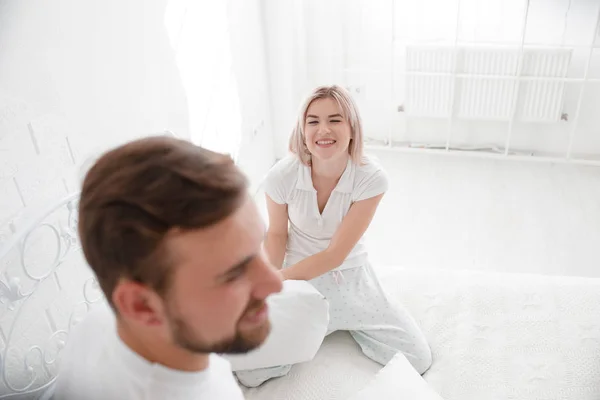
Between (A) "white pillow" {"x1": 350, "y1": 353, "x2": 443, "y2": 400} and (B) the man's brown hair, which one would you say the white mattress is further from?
(B) the man's brown hair

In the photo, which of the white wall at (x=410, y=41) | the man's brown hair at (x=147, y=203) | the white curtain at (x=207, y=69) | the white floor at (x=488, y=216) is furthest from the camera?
the white wall at (x=410, y=41)

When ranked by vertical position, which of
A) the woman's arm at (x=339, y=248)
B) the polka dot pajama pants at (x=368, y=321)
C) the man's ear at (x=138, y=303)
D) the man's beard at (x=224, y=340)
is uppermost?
the man's ear at (x=138, y=303)

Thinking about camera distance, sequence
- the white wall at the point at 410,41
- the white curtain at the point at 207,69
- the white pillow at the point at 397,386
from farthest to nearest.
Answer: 1. the white wall at the point at 410,41
2. the white curtain at the point at 207,69
3. the white pillow at the point at 397,386

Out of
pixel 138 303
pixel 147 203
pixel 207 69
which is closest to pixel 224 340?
pixel 138 303

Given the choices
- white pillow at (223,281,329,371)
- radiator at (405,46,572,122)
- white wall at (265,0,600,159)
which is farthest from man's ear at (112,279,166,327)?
radiator at (405,46,572,122)

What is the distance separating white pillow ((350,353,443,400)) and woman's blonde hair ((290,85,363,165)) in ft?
2.16

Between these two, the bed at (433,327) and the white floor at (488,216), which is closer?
the bed at (433,327)

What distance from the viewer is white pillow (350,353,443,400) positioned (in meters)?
1.47

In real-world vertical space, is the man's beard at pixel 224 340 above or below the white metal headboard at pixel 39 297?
above

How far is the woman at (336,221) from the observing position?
180 cm

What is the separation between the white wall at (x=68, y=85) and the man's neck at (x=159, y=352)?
1.71 feet

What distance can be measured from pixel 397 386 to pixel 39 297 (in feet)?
2.91

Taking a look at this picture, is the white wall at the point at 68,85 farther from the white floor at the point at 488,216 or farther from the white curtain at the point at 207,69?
the white floor at the point at 488,216

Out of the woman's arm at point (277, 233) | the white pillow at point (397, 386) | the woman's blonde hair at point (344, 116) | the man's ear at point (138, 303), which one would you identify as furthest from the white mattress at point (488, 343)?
the man's ear at point (138, 303)
